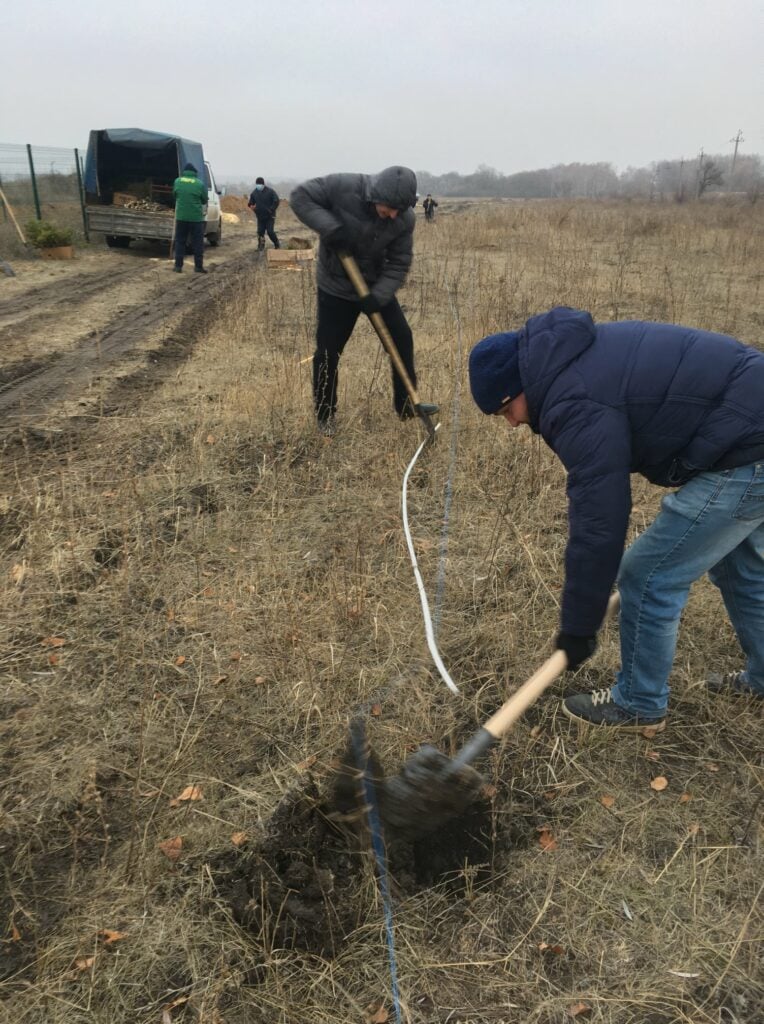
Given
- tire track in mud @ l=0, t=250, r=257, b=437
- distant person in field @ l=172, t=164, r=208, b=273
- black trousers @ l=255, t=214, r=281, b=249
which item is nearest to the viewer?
tire track in mud @ l=0, t=250, r=257, b=437

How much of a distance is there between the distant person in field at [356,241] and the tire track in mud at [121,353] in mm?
2031

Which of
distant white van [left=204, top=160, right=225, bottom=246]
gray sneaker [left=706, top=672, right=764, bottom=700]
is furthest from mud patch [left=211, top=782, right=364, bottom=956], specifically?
distant white van [left=204, top=160, right=225, bottom=246]

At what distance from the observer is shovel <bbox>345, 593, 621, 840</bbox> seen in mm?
1834

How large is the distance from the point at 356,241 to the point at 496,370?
2.57 m

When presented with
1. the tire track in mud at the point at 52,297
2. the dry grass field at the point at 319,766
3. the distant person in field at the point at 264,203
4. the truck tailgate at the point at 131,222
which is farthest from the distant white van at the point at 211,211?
the dry grass field at the point at 319,766

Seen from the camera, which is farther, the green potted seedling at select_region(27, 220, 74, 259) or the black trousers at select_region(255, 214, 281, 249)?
the black trousers at select_region(255, 214, 281, 249)

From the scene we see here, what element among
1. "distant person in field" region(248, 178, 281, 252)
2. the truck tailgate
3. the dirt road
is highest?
"distant person in field" region(248, 178, 281, 252)

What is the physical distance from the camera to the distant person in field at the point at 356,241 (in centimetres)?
402

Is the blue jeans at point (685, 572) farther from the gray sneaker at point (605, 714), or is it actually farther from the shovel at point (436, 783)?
the shovel at point (436, 783)

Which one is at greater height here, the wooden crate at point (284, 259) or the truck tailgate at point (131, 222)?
the truck tailgate at point (131, 222)

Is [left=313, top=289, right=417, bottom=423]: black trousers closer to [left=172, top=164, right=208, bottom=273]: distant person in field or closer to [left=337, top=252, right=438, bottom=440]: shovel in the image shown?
[left=337, top=252, right=438, bottom=440]: shovel

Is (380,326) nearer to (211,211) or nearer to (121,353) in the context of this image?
(121,353)

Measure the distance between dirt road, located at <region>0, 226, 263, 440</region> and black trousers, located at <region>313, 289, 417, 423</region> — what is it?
156 centimetres

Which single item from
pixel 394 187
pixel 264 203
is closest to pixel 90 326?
pixel 394 187
